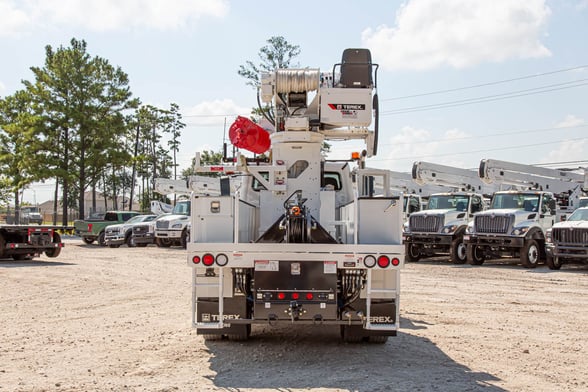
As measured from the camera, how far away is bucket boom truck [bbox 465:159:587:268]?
21.8 metres

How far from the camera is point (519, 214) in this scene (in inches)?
867

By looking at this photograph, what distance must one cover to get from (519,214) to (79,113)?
108ft

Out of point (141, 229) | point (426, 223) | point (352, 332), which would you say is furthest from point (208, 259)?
point (141, 229)

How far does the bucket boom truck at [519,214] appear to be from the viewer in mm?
21766

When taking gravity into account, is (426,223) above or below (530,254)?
above

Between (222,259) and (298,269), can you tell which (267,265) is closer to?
(298,269)

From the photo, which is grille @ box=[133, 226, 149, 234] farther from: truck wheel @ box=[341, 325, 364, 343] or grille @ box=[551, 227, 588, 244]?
truck wheel @ box=[341, 325, 364, 343]

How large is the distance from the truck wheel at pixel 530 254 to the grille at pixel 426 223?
3.33m

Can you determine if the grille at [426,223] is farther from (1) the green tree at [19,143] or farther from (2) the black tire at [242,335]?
(1) the green tree at [19,143]

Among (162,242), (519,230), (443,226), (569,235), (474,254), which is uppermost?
(443,226)

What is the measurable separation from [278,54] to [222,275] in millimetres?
42861

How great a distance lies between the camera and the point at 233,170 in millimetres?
9531

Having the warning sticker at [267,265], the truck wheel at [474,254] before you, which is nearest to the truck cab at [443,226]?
the truck wheel at [474,254]

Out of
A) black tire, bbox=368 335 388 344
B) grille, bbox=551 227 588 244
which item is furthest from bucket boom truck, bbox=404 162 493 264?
black tire, bbox=368 335 388 344
